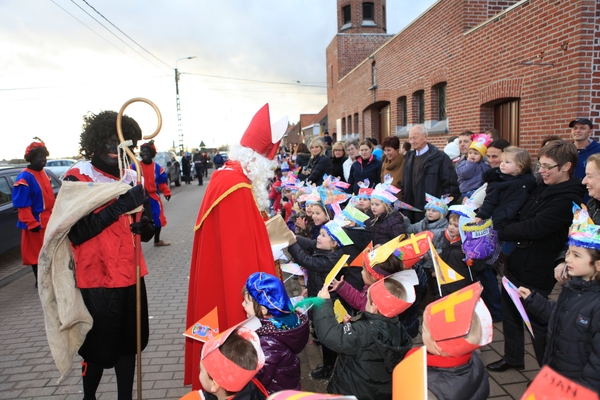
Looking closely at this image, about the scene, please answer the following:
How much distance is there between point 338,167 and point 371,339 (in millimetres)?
6531

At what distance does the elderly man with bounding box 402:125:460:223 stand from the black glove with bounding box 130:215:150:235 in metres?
3.96

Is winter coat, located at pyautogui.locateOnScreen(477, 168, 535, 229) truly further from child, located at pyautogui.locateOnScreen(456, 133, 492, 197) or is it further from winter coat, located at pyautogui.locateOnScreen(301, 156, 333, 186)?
winter coat, located at pyautogui.locateOnScreen(301, 156, 333, 186)

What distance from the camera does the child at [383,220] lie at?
14.5 feet

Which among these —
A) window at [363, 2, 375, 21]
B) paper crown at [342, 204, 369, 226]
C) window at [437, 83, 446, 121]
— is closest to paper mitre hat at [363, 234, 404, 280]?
paper crown at [342, 204, 369, 226]

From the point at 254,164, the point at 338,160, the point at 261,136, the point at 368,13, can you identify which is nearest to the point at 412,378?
the point at 254,164

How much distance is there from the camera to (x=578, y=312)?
2.24 metres

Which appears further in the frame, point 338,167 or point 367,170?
point 338,167

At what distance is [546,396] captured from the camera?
3.74 ft

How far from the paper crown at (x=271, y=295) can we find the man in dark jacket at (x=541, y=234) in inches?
75.8

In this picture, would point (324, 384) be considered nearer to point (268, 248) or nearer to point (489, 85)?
point (268, 248)

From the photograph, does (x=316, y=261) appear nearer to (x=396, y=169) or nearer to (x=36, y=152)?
(x=396, y=169)

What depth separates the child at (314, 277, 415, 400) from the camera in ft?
7.32

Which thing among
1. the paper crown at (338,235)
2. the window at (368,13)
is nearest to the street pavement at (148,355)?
the paper crown at (338,235)

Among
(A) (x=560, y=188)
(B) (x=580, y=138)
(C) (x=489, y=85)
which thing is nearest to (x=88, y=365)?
(A) (x=560, y=188)
